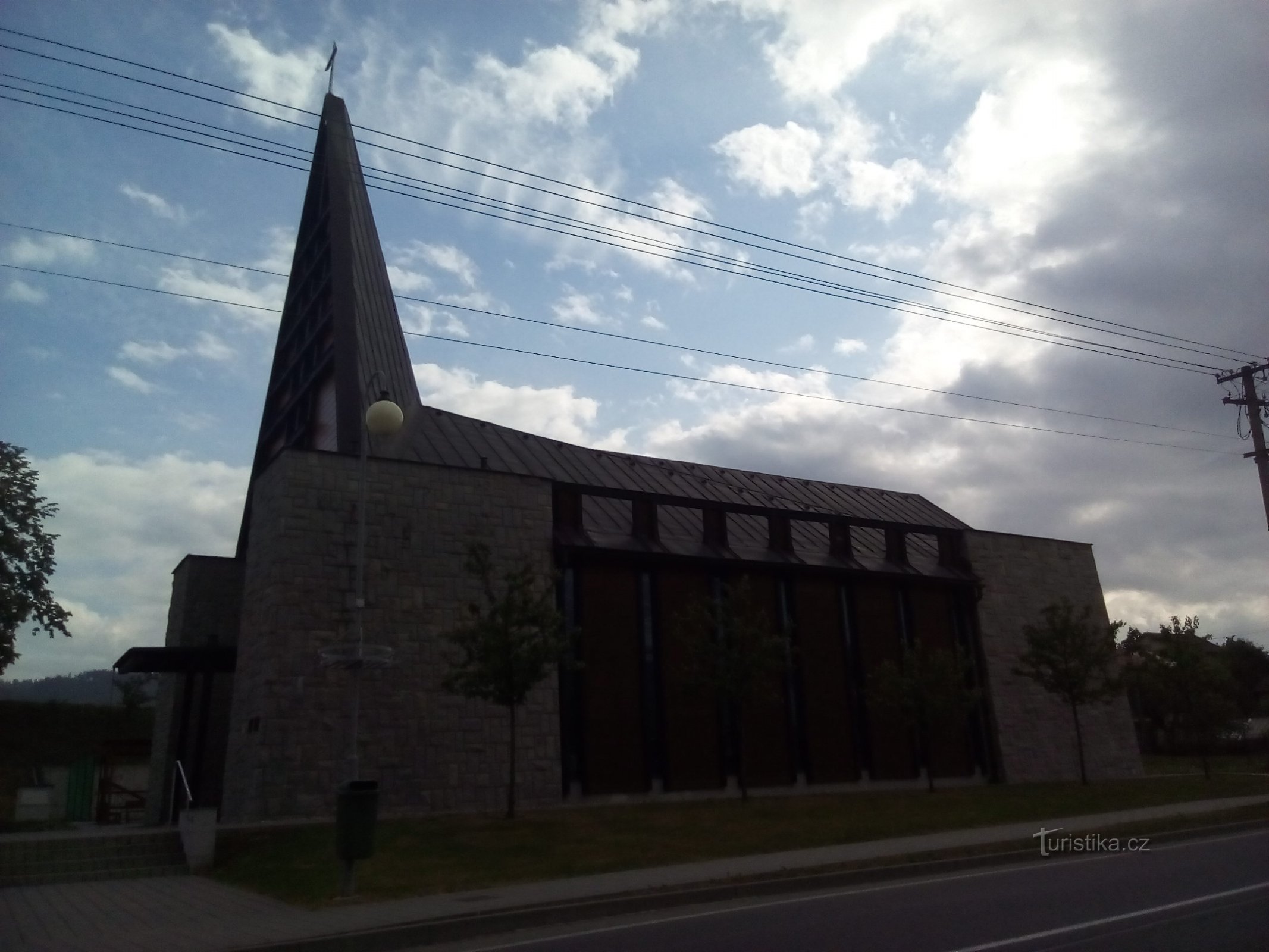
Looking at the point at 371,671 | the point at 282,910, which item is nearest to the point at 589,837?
the point at 282,910

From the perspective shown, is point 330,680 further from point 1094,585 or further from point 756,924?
point 1094,585

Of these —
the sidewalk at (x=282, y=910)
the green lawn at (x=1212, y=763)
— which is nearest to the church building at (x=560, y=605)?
the sidewalk at (x=282, y=910)

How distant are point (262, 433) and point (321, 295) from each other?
7413mm

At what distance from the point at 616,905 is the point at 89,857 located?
10703 millimetres

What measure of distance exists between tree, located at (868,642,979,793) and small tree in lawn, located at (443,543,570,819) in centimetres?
1231

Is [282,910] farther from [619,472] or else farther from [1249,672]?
[1249,672]

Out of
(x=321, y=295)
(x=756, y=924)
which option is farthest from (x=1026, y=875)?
(x=321, y=295)

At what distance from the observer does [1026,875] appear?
39.1 ft

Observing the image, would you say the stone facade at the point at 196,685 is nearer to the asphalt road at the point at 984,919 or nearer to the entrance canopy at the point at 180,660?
the entrance canopy at the point at 180,660

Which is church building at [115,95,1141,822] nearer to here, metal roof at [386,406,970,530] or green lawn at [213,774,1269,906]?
metal roof at [386,406,970,530]

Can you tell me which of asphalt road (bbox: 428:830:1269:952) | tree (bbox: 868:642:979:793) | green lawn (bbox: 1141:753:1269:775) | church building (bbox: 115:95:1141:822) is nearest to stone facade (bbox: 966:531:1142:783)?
church building (bbox: 115:95:1141:822)

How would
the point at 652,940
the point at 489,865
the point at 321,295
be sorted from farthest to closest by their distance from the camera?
the point at 321,295
the point at 489,865
the point at 652,940

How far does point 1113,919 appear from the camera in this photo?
27.7 ft

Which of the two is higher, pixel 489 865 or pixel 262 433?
pixel 262 433
